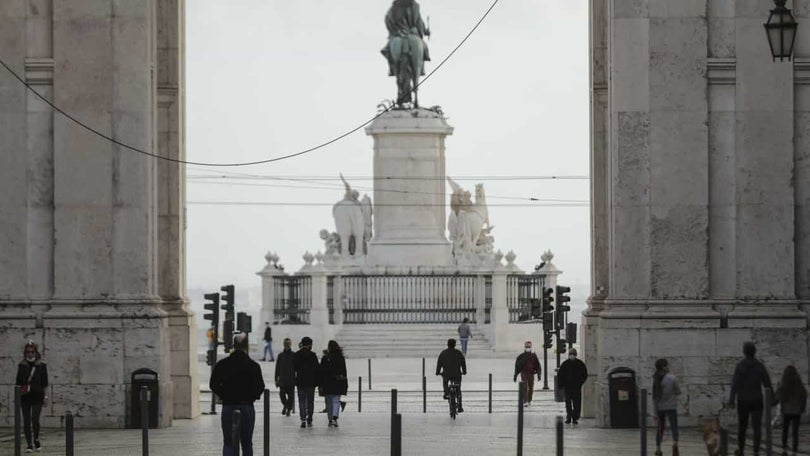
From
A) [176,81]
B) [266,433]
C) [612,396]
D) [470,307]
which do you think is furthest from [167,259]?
[470,307]

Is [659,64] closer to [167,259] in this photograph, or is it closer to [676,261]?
[676,261]

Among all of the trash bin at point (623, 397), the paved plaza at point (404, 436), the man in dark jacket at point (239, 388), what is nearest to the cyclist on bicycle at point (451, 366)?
the paved plaza at point (404, 436)

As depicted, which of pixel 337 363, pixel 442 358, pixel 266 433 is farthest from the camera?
pixel 442 358

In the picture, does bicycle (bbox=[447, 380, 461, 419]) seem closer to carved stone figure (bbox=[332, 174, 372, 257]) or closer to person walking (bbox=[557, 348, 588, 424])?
person walking (bbox=[557, 348, 588, 424])

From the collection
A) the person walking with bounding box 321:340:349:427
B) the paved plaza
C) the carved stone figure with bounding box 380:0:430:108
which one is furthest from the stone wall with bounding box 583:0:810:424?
the carved stone figure with bounding box 380:0:430:108

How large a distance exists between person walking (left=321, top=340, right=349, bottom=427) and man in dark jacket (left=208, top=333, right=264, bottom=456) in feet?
29.6

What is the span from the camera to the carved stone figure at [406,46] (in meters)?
72.8

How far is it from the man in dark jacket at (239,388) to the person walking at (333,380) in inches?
356

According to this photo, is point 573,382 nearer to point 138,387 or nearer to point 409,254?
point 138,387

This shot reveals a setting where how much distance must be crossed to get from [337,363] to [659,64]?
7.20 metres

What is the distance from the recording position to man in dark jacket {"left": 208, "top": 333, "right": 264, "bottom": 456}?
81.3 feet

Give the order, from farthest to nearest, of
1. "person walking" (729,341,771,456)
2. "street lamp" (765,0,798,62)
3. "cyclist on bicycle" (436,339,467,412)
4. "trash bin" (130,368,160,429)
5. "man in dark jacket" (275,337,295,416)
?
1. "man in dark jacket" (275,337,295,416)
2. "cyclist on bicycle" (436,339,467,412)
3. "trash bin" (130,368,160,429)
4. "street lamp" (765,0,798,62)
5. "person walking" (729,341,771,456)

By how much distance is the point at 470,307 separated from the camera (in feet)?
227

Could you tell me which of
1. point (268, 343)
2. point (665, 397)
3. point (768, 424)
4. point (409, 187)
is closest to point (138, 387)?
point (665, 397)
